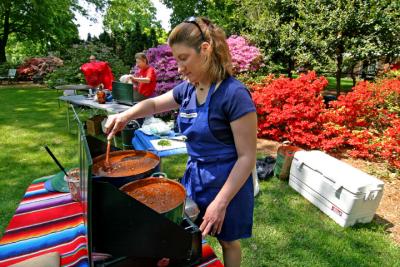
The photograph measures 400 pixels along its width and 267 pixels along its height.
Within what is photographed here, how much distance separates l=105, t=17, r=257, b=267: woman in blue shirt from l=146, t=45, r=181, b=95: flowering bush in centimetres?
628

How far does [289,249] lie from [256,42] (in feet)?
24.8

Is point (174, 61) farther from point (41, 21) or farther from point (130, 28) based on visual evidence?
point (130, 28)

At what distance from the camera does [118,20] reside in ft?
91.9

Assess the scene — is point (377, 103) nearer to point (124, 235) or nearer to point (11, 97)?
point (124, 235)

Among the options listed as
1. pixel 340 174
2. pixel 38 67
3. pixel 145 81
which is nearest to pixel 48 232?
pixel 340 174

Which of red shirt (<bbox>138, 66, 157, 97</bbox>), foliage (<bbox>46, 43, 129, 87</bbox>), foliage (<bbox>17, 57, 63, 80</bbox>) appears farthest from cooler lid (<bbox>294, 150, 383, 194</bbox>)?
foliage (<bbox>17, 57, 63, 80</bbox>)

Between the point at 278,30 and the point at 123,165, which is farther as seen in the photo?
the point at 278,30

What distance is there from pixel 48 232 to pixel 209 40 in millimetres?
1848

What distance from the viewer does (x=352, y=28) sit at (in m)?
7.29

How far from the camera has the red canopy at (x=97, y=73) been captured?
6.66 m

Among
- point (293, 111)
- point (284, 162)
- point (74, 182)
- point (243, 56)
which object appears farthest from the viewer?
point (243, 56)

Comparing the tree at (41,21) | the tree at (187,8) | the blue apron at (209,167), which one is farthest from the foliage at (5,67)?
the blue apron at (209,167)

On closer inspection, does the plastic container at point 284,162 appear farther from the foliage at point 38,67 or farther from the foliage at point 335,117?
the foliage at point 38,67

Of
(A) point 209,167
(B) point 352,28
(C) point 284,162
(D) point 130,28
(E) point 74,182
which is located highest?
Answer: (D) point 130,28
